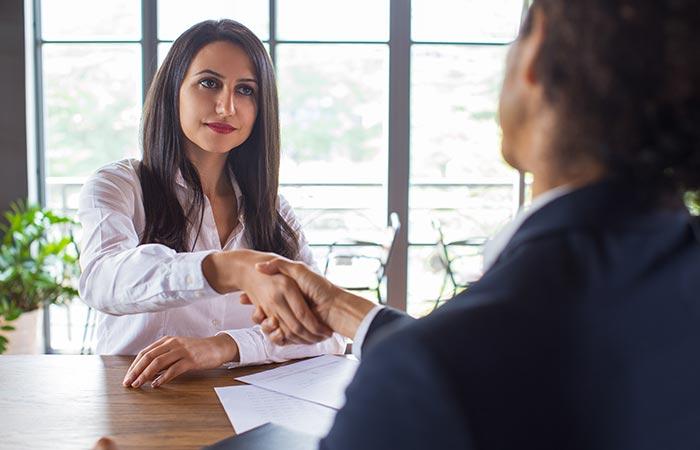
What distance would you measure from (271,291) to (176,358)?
25 cm

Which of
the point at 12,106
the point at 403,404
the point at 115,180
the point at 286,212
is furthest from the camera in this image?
the point at 12,106

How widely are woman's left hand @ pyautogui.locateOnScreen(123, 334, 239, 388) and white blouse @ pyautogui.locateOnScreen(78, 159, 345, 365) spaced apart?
4 centimetres

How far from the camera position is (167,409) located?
4.61 ft

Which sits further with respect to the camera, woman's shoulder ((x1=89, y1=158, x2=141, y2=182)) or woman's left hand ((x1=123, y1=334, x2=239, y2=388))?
woman's shoulder ((x1=89, y1=158, x2=141, y2=182))

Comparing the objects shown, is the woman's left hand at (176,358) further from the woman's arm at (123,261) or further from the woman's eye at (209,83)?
the woman's eye at (209,83)

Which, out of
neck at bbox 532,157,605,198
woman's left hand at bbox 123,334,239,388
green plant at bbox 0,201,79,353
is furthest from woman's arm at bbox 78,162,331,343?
green plant at bbox 0,201,79,353

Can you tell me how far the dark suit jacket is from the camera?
628mm

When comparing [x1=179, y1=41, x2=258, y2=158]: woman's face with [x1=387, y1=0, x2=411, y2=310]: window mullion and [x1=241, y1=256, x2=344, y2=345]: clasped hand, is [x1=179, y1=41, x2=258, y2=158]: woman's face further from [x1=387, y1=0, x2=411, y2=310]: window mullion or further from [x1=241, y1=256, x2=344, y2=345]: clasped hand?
[x1=387, y1=0, x2=411, y2=310]: window mullion

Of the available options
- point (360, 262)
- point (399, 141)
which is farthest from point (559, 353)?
point (399, 141)

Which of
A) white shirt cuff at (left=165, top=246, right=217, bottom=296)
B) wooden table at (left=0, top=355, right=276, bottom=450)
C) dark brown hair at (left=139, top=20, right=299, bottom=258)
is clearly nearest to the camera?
wooden table at (left=0, top=355, right=276, bottom=450)

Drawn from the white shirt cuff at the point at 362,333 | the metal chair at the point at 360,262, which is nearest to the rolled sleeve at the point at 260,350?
the white shirt cuff at the point at 362,333

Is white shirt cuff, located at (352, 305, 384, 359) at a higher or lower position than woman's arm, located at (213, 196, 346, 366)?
higher

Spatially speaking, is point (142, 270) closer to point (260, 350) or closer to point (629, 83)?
point (260, 350)

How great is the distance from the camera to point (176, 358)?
5.17 feet
